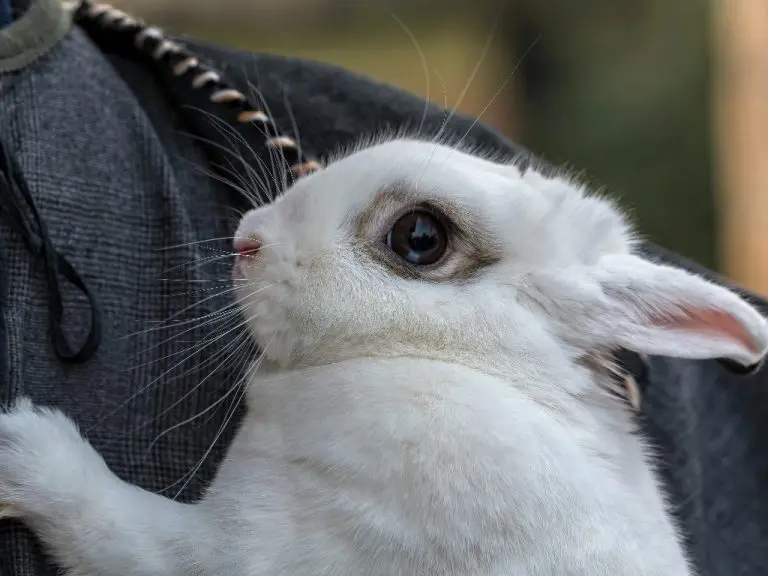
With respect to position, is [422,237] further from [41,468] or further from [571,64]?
[571,64]

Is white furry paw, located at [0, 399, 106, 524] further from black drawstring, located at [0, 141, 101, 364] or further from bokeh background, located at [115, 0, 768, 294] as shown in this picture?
bokeh background, located at [115, 0, 768, 294]

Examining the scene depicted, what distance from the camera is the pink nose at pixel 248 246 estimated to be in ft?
3.01

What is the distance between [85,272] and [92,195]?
89mm

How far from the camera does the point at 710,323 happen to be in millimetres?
863

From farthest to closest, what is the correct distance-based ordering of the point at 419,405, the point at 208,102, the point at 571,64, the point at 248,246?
the point at 571,64, the point at 208,102, the point at 248,246, the point at 419,405

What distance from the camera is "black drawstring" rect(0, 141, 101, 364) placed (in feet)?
2.85

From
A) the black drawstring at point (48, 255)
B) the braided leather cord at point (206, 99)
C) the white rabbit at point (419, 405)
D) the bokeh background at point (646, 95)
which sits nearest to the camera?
the white rabbit at point (419, 405)

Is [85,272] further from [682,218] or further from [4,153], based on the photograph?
[682,218]

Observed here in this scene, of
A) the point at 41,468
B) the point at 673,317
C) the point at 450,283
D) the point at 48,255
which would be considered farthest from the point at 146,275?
the point at 673,317

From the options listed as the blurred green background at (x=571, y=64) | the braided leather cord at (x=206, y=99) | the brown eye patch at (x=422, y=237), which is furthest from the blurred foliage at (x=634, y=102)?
the brown eye patch at (x=422, y=237)

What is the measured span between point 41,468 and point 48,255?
0.21 meters

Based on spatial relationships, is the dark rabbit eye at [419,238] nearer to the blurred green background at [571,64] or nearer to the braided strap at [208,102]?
the braided strap at [208,102]

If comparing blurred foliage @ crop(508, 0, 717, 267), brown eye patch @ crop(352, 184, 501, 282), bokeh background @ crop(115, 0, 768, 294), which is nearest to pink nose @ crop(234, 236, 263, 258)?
brown eye patch @ crop(352, 184, 501, 282)

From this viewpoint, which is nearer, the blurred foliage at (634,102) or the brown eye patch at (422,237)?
the brown eye patch at (422,237)
